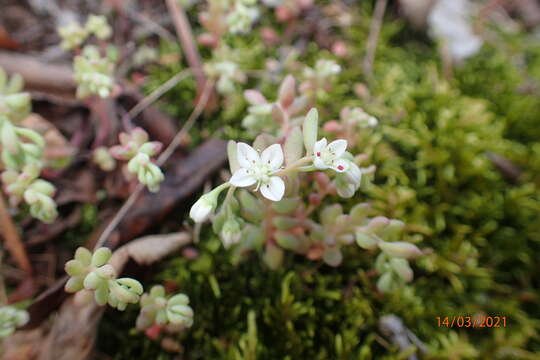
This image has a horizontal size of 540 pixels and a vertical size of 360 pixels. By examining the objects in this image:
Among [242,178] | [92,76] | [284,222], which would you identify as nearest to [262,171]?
[242,178]

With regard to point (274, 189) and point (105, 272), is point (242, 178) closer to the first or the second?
point (274, 189)

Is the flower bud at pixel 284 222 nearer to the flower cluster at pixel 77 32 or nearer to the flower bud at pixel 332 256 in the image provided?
the flower bud at pixel 332 256

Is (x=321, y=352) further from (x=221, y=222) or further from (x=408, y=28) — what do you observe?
(x=408, y=28)

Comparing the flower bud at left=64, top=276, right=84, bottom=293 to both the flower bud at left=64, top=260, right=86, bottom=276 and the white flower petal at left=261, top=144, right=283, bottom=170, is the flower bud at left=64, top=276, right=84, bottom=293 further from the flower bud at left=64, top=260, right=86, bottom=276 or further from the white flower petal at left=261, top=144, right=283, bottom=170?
the white flower petal at left=261, top=144, right=283, bottom=170

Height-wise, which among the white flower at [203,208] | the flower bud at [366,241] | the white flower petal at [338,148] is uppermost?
the white flower petal at [338,148]

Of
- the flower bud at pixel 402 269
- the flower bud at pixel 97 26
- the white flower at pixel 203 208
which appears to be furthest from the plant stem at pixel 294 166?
the flower bud at pixel 97 26
